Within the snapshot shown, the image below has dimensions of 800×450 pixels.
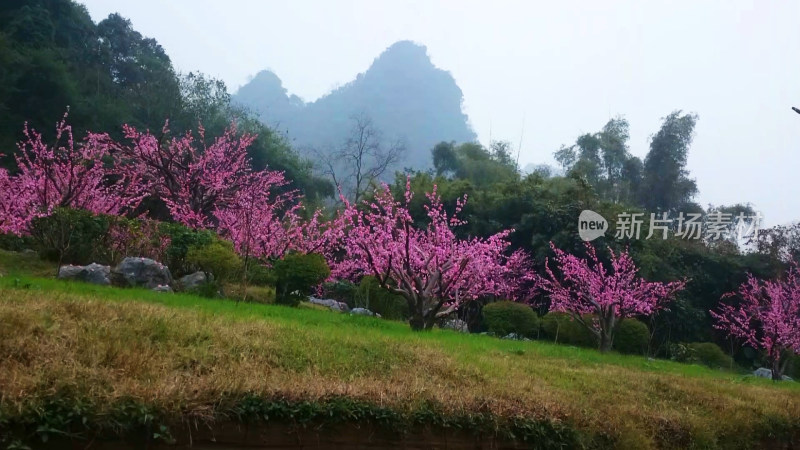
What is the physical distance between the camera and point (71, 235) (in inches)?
389

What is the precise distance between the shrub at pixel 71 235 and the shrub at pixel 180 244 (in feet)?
3.69

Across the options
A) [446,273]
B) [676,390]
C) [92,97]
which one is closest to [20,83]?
[92,97]

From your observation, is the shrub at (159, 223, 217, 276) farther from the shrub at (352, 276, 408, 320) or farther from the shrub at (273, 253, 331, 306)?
the shrub at (352, 276, 408, 320)

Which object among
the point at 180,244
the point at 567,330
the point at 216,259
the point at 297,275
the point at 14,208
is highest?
the point at 14,208

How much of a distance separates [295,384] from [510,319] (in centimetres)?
1201

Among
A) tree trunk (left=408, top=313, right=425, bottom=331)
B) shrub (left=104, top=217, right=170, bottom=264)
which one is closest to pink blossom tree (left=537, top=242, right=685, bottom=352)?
tree trunk (left=408, top=313, right=425, bottom=331)

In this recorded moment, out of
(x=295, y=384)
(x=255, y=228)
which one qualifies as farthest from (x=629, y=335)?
(x=295, y=384)

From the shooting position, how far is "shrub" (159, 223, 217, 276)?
11.0 m

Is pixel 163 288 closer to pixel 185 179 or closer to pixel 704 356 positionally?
pixel 185 179

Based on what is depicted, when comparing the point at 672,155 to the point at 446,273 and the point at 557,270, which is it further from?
the point at 446,273

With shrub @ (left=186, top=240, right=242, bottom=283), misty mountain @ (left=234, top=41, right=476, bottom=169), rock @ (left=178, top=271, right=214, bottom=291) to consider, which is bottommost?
rock @ (left=178, top=271, right=214, bottom=291)

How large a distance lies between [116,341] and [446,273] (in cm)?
692

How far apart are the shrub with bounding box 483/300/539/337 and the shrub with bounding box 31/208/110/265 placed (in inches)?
371

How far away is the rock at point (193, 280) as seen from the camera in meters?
10.1
